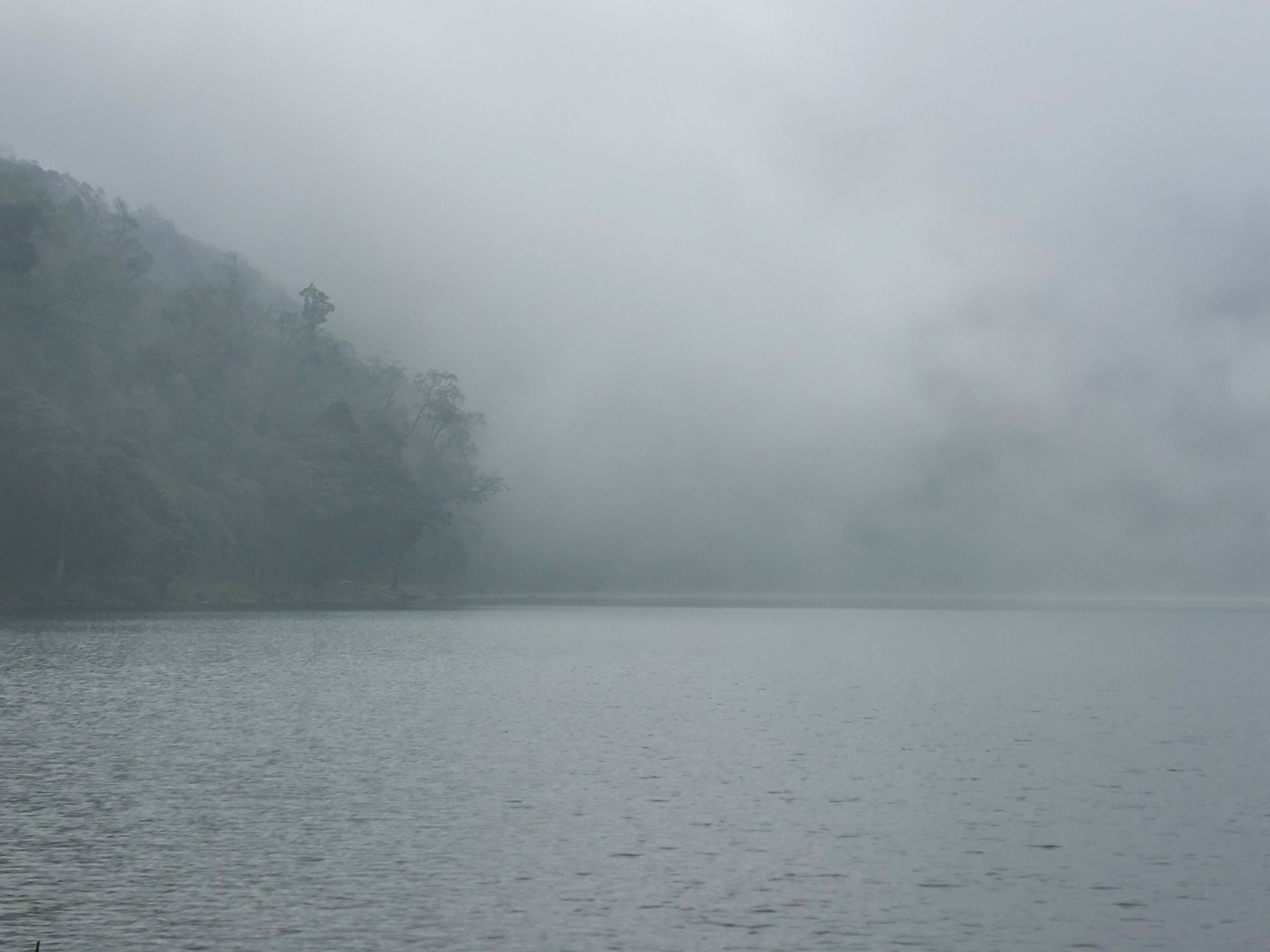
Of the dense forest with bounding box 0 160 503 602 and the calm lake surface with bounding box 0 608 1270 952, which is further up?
the dense forest with bounding box 0 160 503 602

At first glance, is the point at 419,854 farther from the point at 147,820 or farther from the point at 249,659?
the point at 249,659

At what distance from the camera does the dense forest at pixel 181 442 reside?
117 meters

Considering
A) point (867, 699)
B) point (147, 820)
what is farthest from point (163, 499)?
point (147, 820)

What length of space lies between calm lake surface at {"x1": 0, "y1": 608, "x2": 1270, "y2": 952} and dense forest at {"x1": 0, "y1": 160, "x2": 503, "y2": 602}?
2112 inches

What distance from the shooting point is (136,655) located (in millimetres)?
70188

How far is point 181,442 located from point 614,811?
132m

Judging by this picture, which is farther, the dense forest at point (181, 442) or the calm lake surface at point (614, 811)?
the dense forest at point (181, 442)

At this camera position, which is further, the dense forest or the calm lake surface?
the dense forest

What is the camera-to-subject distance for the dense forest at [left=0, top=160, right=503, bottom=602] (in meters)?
117

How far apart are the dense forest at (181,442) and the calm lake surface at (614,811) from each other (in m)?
53.6

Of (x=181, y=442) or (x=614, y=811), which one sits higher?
(x=181, y=442)

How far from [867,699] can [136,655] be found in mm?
41308

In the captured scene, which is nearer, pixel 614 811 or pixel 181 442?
pixel 614 811

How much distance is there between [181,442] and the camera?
150125 millimetres
